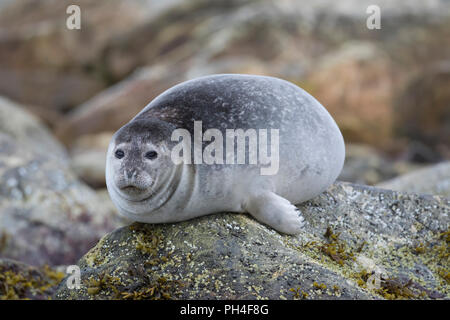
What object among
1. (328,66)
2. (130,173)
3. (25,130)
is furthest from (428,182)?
(25,130)

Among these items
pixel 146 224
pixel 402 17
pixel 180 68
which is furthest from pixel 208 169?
pixel 402 17

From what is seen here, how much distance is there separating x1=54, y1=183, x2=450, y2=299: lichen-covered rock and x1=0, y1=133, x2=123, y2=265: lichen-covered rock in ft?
10.2

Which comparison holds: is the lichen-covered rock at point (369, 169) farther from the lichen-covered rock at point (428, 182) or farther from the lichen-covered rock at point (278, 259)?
the lichen-covered rock at point (278, 259)

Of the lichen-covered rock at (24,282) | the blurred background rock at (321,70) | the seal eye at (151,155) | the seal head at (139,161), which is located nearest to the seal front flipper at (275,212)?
the seal head at (139,161)

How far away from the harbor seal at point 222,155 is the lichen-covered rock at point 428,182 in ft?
11.8

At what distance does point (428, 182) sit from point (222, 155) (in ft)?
16.4

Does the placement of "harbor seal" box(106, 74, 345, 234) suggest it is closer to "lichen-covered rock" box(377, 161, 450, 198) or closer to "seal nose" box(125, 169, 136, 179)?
"seal nose" box(125, 169, 136, 179)

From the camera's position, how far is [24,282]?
221 inches

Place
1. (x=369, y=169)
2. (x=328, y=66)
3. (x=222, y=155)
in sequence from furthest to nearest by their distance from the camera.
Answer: (x=328, y=66), (x=369, y=169), (x=222, y=155)

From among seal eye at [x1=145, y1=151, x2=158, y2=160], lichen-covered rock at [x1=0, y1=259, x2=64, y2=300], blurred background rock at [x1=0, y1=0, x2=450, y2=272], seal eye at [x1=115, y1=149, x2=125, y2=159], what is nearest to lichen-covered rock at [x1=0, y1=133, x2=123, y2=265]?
lichen-covered rock at [x1=0, y1=259, x2=64, y2=300]

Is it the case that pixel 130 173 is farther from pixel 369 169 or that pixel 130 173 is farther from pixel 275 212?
pixel 369 169

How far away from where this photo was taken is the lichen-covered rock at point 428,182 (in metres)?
8.17

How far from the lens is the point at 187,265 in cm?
436

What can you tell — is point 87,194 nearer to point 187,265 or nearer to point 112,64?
point 187,265
